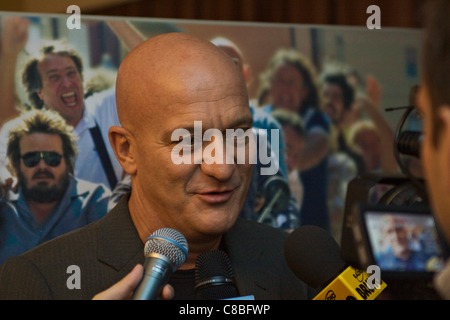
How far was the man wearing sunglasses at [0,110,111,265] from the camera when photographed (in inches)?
59.5

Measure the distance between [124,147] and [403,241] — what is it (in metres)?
0.86

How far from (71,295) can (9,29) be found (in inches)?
37.3

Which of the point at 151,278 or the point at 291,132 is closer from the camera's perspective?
the point at 151,278

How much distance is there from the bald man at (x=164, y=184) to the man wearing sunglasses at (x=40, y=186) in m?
0.28

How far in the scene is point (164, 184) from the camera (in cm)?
119

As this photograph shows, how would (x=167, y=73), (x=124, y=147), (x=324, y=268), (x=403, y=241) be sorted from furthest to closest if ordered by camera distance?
(x=124, y=147) < (x=167, y=73) < (x=324, y=268) < (x=403, y=241)

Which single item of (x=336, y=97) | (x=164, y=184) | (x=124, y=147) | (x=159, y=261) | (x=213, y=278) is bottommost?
(x=213, y=278)

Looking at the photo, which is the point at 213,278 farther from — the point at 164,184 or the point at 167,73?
the point at 167,73

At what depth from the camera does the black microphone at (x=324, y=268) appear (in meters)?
0.94

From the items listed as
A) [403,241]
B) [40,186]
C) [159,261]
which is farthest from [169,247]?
[40,186]

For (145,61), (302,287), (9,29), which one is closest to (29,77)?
(9,29)

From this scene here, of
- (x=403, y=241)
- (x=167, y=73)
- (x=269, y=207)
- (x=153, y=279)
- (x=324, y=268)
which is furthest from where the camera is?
(x=269, y=207)

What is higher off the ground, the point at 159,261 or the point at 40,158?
the point at 40,158

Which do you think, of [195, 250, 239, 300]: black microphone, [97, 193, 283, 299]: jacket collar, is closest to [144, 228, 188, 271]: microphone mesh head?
[195, 250, 239, 300]: black microphone
